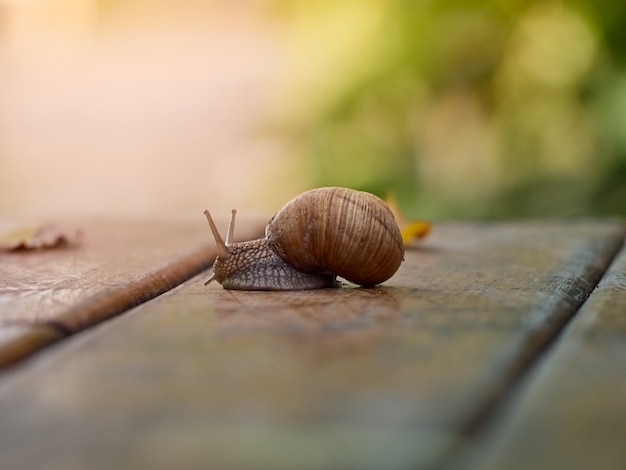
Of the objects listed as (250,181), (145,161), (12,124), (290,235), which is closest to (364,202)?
(290,235)

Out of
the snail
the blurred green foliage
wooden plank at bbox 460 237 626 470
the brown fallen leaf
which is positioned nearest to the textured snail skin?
the snail

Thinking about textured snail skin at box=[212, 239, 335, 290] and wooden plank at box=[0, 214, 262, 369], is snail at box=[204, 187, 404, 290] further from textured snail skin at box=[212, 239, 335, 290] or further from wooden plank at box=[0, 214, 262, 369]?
wooden plank at box=[0, 214, 262, 369]

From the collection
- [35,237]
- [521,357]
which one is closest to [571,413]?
[521,357]

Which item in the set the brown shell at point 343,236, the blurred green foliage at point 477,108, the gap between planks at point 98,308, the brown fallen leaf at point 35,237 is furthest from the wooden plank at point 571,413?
the blurred green foliage at point 477,108

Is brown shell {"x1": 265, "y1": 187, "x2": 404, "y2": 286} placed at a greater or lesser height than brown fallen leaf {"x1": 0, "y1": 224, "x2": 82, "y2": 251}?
greater

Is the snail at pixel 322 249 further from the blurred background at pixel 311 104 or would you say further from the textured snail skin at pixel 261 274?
the blurred background at pixel 311 104

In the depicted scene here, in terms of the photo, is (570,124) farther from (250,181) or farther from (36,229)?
(36,229)
